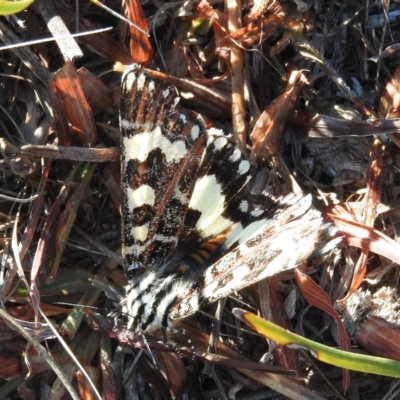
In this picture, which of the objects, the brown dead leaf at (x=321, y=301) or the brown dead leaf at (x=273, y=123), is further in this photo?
the brown dead leaf at (x=273, y=123)

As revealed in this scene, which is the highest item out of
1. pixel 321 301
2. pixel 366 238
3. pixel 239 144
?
pixel 239 144

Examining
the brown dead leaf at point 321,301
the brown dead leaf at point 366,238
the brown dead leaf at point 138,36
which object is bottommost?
the brown dead leaf at point 321,301

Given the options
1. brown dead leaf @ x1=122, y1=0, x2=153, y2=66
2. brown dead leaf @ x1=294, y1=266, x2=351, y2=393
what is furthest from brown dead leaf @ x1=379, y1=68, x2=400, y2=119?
brown dead leaf @ x1=122, y1=0, x2=153, y2=66

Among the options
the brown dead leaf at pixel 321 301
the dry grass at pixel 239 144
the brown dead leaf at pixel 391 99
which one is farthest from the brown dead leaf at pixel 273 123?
the brown dead leaf at pixel 321 301

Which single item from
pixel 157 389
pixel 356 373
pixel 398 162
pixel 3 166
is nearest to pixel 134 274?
pixel 157 389

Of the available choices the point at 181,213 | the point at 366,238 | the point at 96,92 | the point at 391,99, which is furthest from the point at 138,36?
the point at 366,238

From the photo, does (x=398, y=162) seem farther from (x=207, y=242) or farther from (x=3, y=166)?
(x=3, y=166)

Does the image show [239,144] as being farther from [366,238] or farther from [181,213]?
[366,238]

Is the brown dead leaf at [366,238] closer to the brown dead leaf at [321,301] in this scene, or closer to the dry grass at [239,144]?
the dry grass at [239,144]
